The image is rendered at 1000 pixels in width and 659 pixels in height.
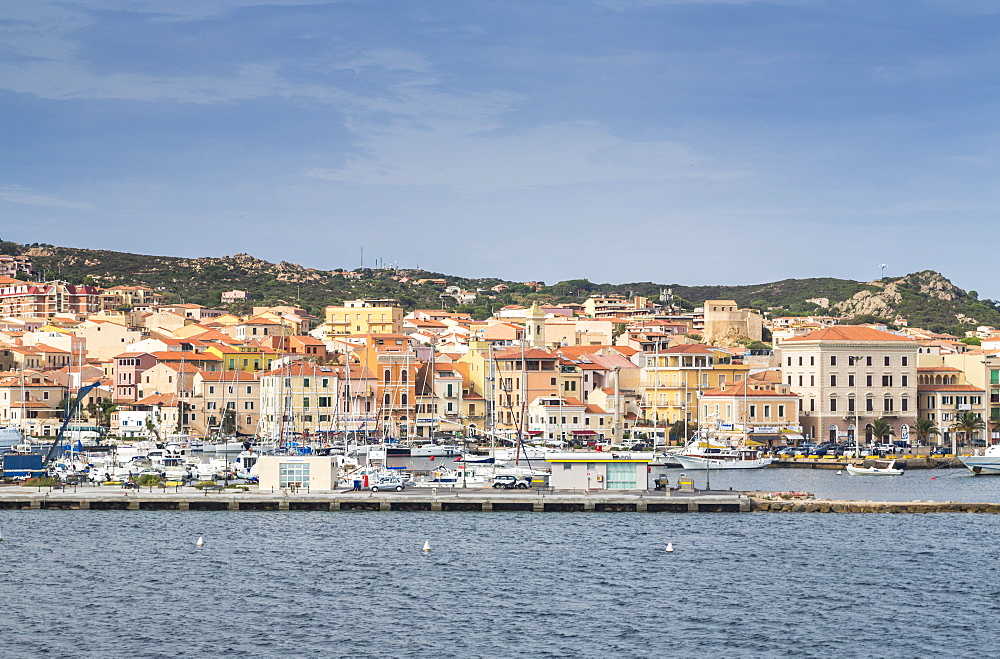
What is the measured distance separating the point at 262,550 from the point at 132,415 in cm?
5756

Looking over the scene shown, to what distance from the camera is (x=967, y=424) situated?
84.5 m

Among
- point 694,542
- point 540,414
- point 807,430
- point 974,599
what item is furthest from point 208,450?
point 974,599

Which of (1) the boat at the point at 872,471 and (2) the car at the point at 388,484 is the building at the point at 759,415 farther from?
(2) the car at the point at 388,484

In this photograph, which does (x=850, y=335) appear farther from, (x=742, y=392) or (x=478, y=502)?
(x=478, y=502)

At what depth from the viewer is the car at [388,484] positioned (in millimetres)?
51719

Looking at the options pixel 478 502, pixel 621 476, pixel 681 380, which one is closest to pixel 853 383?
pixel 681 380

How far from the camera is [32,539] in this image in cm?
4156

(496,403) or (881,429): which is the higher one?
(496,403)

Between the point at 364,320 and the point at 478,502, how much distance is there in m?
75.3

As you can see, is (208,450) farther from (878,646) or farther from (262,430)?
(878,646)

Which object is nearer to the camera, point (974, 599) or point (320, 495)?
point (974, 599)

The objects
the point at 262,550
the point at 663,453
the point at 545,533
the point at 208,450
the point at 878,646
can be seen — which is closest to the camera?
the point at 878,646

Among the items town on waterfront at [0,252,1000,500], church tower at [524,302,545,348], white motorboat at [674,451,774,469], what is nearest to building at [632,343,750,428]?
town on waterfront at [0,252,1000,500]

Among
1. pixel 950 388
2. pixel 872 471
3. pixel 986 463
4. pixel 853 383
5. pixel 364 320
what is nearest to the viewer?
pixel 872 471
